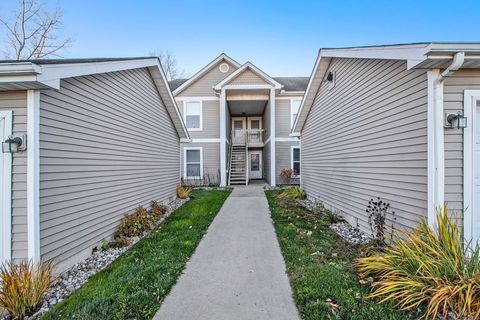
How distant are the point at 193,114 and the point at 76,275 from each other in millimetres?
12097

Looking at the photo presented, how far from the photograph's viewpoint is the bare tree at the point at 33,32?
42.4 feet

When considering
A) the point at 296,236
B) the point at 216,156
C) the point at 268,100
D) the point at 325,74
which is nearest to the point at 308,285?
the point at 296,236

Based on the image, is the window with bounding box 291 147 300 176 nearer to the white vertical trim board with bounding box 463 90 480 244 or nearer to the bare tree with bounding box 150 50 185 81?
the white vertical trim board with bounding box 463 90 480 244

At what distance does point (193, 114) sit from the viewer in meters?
14.6

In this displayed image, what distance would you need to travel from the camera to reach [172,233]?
530 cm

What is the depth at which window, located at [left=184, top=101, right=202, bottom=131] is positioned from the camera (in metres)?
14.6

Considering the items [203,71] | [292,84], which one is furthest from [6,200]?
[292,84]

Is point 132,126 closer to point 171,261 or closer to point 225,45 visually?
point 171,261

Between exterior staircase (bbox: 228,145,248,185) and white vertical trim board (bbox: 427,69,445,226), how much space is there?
11628 millimetres

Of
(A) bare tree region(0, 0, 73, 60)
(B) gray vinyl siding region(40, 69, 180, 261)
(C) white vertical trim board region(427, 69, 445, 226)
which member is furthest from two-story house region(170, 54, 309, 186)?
(C) white vertical trim board region(427, 69, 445, 226)

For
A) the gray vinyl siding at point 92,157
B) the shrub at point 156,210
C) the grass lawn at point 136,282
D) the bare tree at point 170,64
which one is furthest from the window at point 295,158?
the bare tree at point 170,64

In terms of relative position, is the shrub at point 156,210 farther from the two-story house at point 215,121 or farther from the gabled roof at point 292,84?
the gabled roof at point 292,84

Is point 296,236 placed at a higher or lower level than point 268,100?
lower

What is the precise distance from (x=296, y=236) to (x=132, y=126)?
5.09 m
